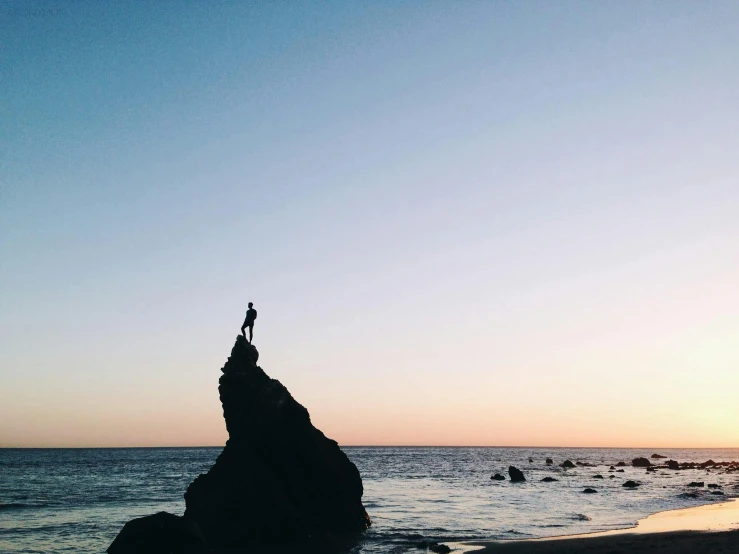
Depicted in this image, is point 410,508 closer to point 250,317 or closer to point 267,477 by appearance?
point 267,477

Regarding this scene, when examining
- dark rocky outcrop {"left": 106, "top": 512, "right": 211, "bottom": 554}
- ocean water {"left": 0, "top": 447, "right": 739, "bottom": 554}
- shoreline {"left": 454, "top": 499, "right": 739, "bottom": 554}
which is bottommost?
ocean water {"left": 0, "top": 447, "right": 739, "bottom": 554}

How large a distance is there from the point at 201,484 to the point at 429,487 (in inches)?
1590

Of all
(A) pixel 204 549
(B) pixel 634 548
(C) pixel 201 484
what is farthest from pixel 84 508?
(B) pixel 634 548

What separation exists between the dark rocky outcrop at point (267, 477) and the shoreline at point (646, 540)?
676 cm

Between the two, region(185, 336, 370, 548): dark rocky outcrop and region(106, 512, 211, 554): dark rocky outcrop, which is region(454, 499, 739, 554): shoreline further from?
region(106, 512, 211, 554): dark rocky outcrop

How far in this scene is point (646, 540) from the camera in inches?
1077

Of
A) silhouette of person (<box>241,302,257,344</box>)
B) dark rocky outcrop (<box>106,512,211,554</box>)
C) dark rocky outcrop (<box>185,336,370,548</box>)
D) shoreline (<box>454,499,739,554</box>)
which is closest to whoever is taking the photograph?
shoreline (<box>454,499,739,554</box>)

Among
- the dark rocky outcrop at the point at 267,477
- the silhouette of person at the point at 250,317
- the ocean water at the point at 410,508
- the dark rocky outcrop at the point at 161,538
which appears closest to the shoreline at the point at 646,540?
the ocean water at the point at 410,508

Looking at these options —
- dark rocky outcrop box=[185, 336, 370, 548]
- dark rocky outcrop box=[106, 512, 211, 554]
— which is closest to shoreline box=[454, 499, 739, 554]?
dark rocky outcrop box=[185, 336, 370, 548]

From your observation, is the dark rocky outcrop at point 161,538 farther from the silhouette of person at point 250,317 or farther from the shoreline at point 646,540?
the shoreline at point 646,540

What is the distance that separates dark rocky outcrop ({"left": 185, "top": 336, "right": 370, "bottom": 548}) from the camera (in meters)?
28.5

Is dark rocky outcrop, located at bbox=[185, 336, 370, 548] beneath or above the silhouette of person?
beneath

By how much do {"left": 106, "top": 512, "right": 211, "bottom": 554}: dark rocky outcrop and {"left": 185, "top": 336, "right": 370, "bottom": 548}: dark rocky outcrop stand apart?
205 centimetres

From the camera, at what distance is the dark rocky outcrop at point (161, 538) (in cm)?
2562
